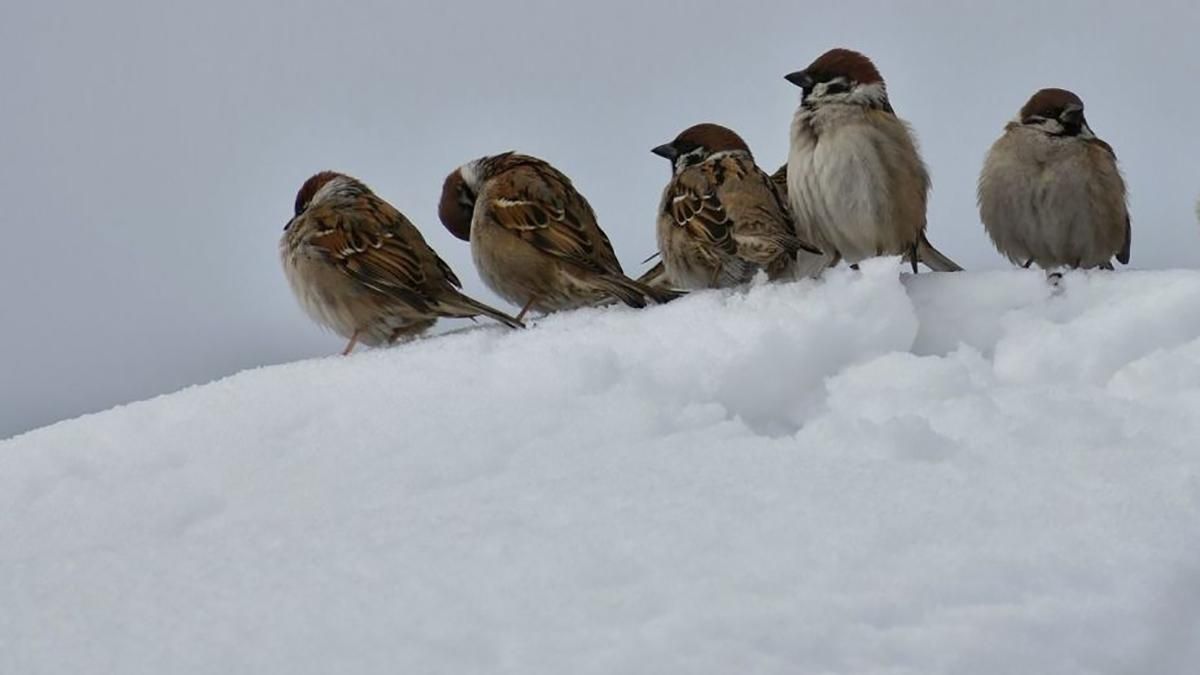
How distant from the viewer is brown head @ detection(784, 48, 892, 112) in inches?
291

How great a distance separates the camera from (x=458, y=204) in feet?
27.7

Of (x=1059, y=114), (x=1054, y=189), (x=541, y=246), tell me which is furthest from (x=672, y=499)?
(x=1059, y=114)

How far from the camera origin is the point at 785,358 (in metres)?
5.72

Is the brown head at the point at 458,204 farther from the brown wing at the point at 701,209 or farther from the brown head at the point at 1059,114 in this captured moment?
the brown head at the point at 1059,114

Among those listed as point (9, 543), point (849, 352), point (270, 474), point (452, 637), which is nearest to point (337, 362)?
point (270, 474)

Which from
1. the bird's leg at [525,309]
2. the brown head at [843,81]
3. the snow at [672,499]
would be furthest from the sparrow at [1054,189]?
the bird's leg at [525,309]

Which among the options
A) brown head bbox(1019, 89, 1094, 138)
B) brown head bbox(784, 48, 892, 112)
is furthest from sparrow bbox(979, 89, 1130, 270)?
brown head bbox(784, 48, 892, 112)

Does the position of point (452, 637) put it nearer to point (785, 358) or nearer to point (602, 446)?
point (602, 446)

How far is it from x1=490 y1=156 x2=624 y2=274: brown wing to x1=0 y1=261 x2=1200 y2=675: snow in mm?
1039

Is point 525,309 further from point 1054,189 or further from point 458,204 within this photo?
point 1054,189

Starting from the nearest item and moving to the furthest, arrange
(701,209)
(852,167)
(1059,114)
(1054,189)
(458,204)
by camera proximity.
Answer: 1. (852,167)
2. (701,209)
3. (1054,189)
4. (1059,114)
5. (458,204)

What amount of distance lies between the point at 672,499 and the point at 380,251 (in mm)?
3313

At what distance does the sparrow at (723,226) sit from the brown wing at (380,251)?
108 cm

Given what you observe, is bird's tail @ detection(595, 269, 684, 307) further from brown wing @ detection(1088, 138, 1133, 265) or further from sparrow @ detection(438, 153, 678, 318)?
brown wing @ detection(1088, 138, 1133, 265)
